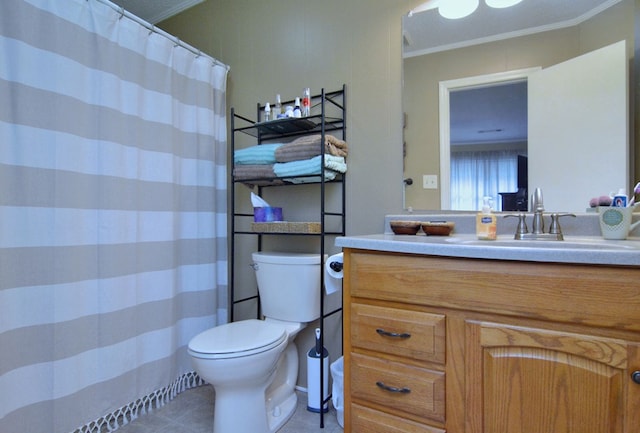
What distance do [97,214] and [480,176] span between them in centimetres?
168

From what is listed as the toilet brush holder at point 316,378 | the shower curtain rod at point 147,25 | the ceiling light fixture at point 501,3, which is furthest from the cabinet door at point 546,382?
the shower curtain rod at point 147,25

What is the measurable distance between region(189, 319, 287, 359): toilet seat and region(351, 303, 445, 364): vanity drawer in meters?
0.43

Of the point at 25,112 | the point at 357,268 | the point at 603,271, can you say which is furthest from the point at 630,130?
the point at 25,112

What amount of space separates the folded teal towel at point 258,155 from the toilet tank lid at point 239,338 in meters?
0.82

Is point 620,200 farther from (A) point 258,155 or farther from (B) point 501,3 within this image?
(A) point 258,155

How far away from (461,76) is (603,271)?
107cm

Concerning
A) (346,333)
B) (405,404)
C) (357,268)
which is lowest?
(405,404)

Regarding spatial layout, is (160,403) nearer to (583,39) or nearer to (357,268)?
(357,268)

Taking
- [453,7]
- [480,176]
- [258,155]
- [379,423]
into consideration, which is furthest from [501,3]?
[379,423]

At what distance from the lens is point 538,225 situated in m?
1.23

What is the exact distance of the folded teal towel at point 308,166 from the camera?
60.8 inches

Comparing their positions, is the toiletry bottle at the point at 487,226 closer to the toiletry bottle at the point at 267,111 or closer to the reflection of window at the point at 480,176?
the reflection of window at the point at 480,176

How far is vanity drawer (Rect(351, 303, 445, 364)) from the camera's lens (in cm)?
96

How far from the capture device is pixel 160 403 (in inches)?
66.4
